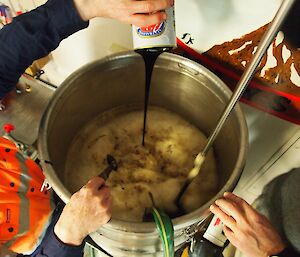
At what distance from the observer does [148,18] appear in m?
0.68

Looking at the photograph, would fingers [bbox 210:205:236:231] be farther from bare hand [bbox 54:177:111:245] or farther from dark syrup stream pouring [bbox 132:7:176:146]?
dark syrup stream pouring [bbox 132:7:176:146]

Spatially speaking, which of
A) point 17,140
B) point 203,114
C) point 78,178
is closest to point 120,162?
point 78,178

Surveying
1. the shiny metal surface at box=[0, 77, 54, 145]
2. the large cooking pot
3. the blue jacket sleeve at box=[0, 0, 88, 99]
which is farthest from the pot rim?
the shiny metal surface at box=[0, 77, 54, 145]

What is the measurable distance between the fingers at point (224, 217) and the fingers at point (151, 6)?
1.32 ft

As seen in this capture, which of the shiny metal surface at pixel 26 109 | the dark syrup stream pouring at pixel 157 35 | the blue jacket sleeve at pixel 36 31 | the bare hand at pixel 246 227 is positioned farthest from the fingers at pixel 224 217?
the shiny metal surface at pixel 26 109

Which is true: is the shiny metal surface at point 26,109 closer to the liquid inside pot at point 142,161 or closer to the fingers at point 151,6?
the liquid inside pot at point 142,161

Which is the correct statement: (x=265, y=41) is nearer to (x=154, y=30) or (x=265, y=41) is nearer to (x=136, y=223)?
(x=154, y=30)

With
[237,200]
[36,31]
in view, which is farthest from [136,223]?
[36,31]

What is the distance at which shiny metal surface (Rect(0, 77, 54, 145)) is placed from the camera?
1.51 metres

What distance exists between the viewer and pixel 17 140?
1.47m

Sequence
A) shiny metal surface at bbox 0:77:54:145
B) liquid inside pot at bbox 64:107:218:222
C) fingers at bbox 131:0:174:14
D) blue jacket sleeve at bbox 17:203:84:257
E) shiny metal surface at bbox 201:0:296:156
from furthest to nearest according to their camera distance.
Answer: shiny metal surface at bbox 0:77:54:145 → liquid inside pot at bbox 64:107:218:222 → blue jacket sleeve at bbox 17:203:84:257 → fingers at bbox 131:0:174:14 → shiny metal surface at bbox 201:0:296:156

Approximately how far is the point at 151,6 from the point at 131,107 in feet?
1.63

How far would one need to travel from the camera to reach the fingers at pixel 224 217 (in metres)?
0.68

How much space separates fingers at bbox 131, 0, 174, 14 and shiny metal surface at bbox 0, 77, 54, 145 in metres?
0.96
